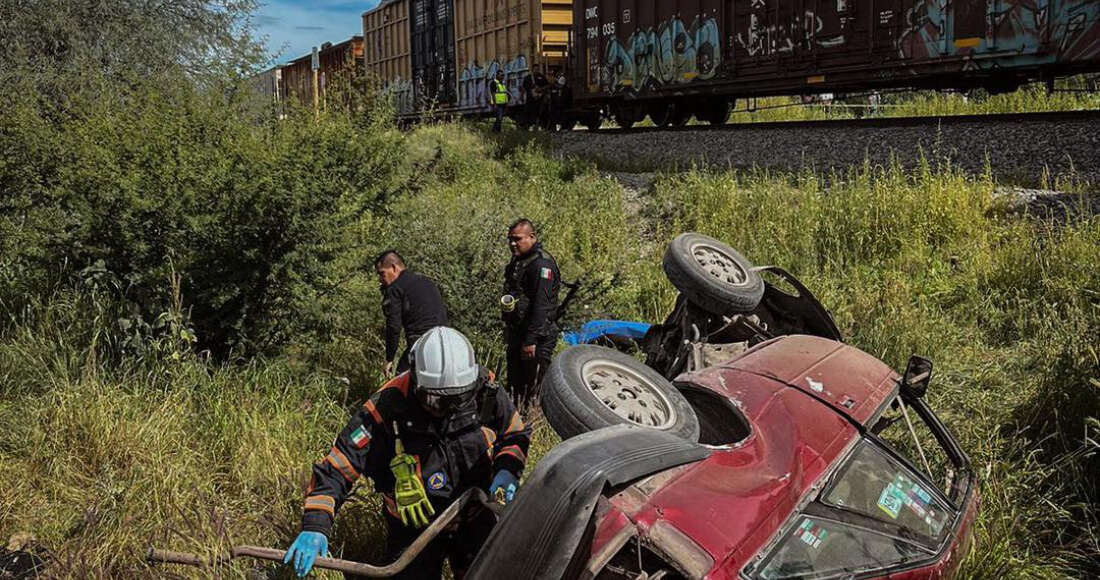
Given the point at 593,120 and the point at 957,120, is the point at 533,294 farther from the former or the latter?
the point at 593,120

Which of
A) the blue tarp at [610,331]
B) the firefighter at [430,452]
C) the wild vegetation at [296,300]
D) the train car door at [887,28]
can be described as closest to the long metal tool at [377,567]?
the firefighter at [430,452]

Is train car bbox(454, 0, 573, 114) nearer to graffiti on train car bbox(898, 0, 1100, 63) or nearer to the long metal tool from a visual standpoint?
graffiti on train car bbox(898, 0, 1100, 63)

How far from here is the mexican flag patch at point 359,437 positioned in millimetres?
3090

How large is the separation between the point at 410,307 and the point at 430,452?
253 centimetres

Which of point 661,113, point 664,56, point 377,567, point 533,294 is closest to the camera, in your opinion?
point 377,567

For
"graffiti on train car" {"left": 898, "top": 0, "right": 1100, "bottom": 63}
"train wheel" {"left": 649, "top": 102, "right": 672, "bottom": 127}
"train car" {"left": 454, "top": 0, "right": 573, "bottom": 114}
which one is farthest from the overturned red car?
"train car" {"left": 454, "top": 0, "right": 573, "bottom": 114}

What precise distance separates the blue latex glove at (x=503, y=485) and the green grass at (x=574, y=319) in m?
1.17

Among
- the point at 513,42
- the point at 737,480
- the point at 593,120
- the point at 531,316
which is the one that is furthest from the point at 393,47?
the point at 737,480

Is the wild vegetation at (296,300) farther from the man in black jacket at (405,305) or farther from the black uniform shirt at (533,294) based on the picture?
the black uniform shirt at (533,294)

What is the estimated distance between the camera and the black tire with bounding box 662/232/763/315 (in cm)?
462

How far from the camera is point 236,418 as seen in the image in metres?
4.88

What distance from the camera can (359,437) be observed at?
309 cm

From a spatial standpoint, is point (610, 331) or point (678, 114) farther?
point (678, 114)

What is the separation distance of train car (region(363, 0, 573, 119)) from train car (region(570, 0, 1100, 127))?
163 centimetres
